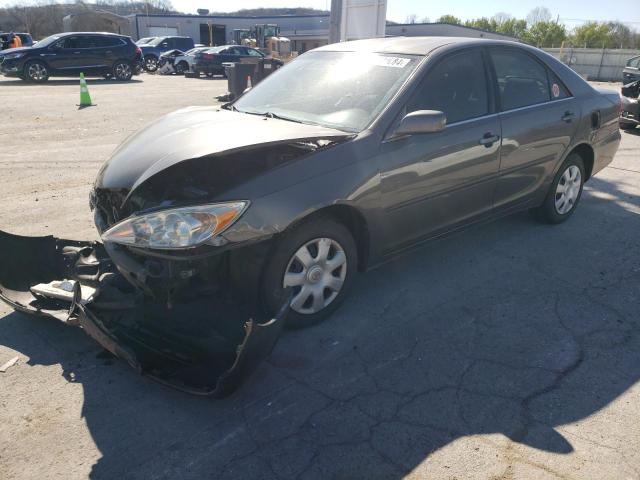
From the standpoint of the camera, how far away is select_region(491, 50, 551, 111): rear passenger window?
4414 millimetres

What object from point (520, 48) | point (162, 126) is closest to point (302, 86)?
point (162, 126)

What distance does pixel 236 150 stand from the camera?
290 cm

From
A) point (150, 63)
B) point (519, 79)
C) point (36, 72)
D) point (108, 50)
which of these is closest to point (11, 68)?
point (36, 72)

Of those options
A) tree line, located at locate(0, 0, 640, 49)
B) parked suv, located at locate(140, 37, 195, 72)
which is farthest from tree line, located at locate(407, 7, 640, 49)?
parked suv, located at locate(140, 37, 195, 72)

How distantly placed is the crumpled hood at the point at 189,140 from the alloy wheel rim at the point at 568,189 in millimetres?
2922

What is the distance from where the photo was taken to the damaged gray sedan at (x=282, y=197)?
2795 millimetres

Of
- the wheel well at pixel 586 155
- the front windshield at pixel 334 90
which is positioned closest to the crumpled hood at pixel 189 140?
the front windshield at pixel 334 90

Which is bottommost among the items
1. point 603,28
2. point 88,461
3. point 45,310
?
point 88,461

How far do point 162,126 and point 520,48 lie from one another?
3239 mm

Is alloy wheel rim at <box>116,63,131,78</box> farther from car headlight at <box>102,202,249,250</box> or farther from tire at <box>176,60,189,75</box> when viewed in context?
car headlight at <box>102,202,249,250</box>

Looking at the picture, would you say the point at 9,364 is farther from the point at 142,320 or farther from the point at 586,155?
the point at 586,155

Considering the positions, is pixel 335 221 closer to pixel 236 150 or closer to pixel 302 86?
pixel 236 150

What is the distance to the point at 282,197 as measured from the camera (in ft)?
9.79

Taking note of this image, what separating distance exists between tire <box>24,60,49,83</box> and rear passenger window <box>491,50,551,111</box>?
63.4 feet
